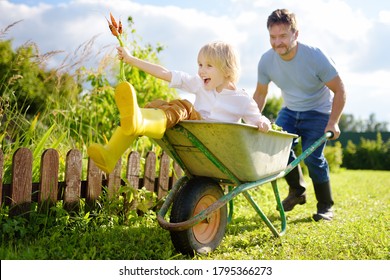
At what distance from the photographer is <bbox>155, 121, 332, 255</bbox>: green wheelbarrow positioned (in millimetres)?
2396

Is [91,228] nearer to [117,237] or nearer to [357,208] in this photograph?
[117,237]

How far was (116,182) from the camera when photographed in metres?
3.39

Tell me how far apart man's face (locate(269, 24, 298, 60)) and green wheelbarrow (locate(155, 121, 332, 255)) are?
A: 87 cm

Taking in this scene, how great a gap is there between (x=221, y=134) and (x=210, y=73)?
33 centimetres

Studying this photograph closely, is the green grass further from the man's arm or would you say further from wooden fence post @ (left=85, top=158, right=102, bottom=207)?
the man's arm

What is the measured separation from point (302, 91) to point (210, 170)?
137cm

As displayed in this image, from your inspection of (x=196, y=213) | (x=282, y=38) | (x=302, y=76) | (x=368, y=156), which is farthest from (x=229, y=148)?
(x=368, y=156)

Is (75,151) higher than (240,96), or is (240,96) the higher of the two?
(240,96)

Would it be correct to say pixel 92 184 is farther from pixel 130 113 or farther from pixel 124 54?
pixel 130 113

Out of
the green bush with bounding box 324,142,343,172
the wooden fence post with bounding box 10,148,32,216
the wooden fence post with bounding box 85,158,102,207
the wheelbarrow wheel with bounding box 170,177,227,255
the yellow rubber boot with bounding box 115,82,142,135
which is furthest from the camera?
the green bush with bounding box 324,142,343,172

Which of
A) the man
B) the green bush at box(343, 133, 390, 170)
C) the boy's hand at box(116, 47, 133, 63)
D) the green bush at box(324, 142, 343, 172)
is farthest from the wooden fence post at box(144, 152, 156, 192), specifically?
the green bush at box(343, 133, 390, 170)

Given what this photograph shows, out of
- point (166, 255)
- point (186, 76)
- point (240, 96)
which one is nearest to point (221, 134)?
point (240, 96)

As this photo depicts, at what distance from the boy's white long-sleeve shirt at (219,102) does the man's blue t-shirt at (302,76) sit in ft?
4.10

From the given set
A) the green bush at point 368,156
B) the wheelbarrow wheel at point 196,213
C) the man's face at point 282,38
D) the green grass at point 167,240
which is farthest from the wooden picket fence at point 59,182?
the green bush at point 368,156
